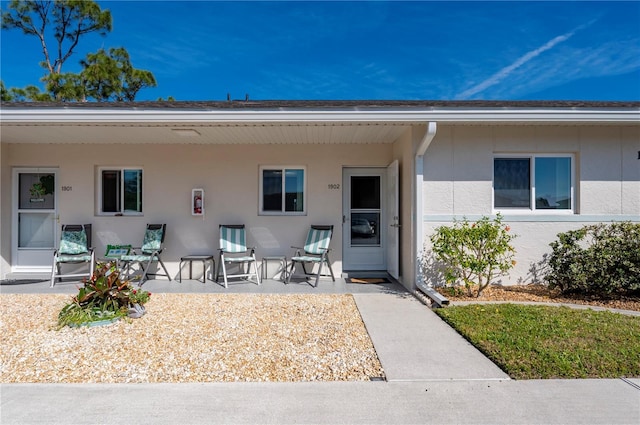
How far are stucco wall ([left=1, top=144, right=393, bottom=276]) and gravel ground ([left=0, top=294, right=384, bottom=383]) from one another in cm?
226

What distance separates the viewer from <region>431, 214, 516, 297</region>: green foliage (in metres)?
5.43

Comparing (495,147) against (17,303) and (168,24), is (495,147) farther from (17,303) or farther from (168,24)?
(168,24)

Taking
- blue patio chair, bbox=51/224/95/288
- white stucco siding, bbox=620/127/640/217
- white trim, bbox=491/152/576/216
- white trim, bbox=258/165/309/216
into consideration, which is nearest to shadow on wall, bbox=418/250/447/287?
white trim, bbox=491/152/576/216

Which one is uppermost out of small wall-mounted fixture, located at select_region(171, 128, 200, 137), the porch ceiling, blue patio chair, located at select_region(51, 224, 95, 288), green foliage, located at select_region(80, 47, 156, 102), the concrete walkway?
green foliage, located at select_region(80, 47, 156, 102)

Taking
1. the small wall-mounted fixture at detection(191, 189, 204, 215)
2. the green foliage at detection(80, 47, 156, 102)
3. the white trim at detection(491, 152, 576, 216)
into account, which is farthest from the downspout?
the green foliage at detection(80, 47, 156, 102)

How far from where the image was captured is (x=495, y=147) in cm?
609

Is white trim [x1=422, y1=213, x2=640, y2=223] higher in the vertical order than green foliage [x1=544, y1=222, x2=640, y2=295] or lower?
higher

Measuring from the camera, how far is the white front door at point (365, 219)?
7664mm

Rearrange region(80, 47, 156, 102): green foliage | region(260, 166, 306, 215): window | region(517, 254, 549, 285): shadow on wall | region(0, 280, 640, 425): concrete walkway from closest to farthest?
region(0, 280, 640, 425): concrete walkway
region(517, 254, 549, 285): shadow on wall
region(260, 166, 306, 215): window
region(80, 47, 156, 102): green foliage

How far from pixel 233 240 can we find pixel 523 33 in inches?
353

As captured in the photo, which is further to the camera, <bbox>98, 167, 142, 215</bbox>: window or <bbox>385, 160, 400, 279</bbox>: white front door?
<bbox>98, 167, 142, 215</bbox>: window

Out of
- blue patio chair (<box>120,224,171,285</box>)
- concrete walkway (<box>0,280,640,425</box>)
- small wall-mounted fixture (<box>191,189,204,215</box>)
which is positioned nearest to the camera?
concrete walkway (<box>0,280,640,425</box>)

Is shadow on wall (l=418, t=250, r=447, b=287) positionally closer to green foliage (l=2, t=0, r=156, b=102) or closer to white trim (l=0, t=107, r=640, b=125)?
white trim (l=0, t=107, r=640, b=125)

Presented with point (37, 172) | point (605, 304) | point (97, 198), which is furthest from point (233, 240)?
point (605, 304)
